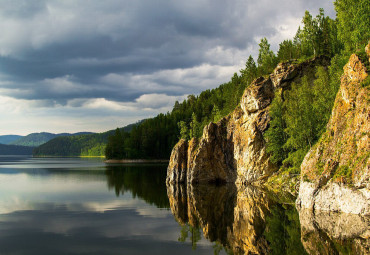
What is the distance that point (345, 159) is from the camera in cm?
3033

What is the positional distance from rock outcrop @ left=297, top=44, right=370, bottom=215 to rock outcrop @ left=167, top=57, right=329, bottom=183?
→ 22544 millimetres

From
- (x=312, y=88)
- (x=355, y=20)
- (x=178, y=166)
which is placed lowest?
(x=178, y=166)

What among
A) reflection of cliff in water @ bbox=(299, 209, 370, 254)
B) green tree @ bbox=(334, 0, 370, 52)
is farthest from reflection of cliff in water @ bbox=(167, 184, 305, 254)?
green tree @ bbox=(334, 0, 370, 52)

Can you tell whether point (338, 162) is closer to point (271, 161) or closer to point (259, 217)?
point (259, 217)

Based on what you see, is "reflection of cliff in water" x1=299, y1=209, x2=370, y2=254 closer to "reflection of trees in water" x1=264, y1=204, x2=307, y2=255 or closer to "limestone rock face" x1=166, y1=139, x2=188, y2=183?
"reflection of trees in water" x1=264, y1=204, x2=307, y2=255

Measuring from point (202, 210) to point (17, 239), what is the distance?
19670 millimetres

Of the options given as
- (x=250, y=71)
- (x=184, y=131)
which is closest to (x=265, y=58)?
(x=250, y=71)

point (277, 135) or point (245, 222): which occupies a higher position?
point (277, 135)

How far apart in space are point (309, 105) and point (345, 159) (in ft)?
78.1

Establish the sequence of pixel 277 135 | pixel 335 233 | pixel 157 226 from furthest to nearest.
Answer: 1. pixel 277 135
2. pixel 157 226
3. pixel 335 233

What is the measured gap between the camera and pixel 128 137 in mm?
194750

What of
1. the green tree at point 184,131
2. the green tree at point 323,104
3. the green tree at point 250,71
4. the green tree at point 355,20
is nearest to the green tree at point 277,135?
the green tree at point 323,104

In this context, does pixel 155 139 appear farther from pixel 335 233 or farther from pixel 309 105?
pixel 335 233

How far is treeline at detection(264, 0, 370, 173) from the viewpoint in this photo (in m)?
48.2
